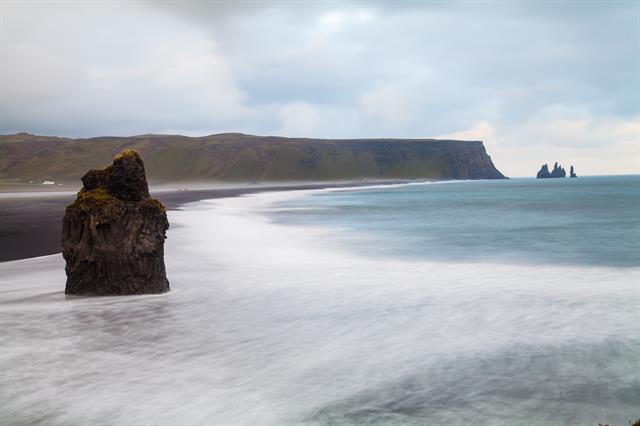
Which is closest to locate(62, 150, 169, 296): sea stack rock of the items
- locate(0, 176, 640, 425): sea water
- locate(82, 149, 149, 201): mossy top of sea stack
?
locate(82, 149, 149, 201): mossy top of sea stack

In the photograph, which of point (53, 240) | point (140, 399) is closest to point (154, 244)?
point (140, 399)

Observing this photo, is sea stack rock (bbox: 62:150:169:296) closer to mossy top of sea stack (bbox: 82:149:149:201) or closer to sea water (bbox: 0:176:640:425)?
mossy top of sea stack (bbox: 82:149:149:201)

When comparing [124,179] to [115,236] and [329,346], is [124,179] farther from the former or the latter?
[329,346]

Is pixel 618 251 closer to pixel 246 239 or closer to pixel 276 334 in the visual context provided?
pixel 246 239

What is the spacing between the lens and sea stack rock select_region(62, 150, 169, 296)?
35.0 feet

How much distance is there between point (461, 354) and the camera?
788cm

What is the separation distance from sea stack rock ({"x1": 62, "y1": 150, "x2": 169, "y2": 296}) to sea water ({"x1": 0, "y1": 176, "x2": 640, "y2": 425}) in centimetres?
46

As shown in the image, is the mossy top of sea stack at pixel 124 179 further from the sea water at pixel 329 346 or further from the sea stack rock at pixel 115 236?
the sea water at pixel 329 346

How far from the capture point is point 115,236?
10.7m

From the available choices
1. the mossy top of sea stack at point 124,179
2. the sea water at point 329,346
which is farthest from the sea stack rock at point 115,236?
the sea water at point 329,346

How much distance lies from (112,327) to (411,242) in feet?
54.8

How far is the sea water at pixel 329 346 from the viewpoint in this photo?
5.86 meters

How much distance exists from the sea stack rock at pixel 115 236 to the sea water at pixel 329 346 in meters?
0.46

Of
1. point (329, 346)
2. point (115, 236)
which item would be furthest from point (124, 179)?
point (329, 346)
